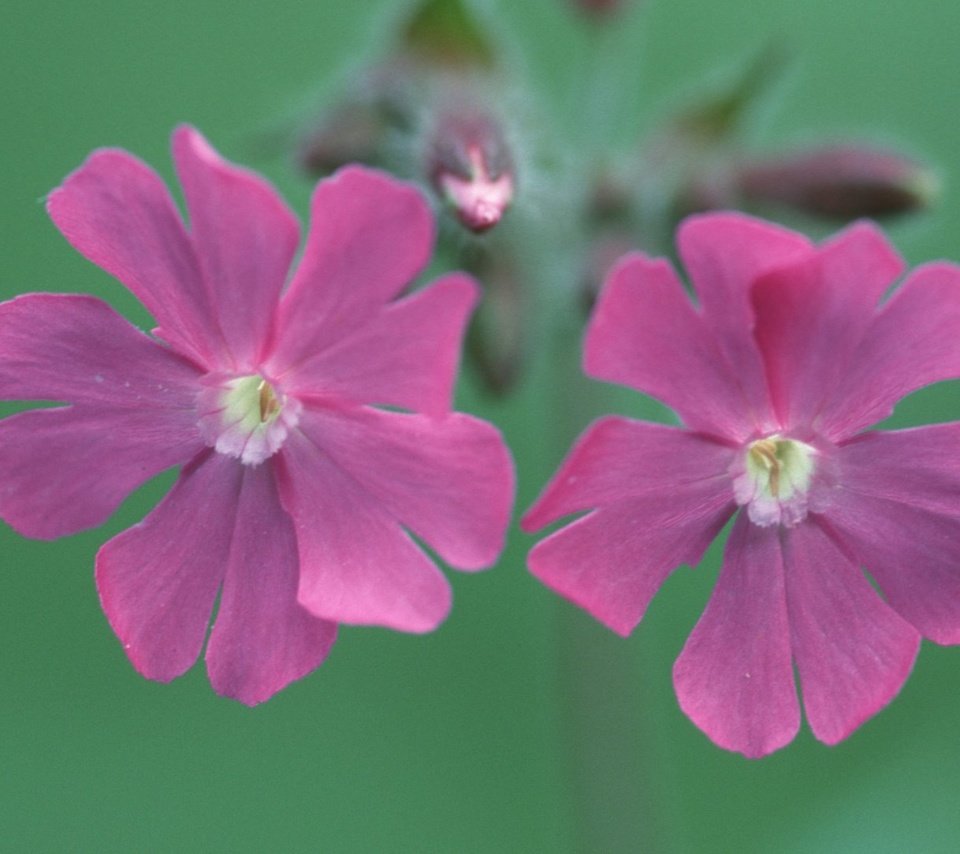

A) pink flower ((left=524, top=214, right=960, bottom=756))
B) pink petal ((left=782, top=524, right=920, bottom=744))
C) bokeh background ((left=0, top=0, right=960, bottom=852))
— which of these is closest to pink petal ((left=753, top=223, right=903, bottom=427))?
pink flower ((left=524, top=214, right=960, bottom=756))

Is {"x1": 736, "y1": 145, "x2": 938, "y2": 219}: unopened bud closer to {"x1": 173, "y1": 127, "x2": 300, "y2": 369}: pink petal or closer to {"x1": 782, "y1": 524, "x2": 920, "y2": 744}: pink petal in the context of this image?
{"x1": 782, "y1": 524, "x2": 920, "y2": 744}: pink petal

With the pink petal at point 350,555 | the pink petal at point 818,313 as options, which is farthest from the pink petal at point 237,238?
the pink petal at point 818,313

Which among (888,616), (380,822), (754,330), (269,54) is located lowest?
(888,616)

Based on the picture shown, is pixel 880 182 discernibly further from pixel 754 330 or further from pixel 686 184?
pixel 754 330

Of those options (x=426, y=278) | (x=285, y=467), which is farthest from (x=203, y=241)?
(x=426, y=278)

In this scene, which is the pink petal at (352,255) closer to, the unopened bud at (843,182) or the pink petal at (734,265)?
the pink petal at (734,265)

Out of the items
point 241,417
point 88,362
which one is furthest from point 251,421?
point 88,362
